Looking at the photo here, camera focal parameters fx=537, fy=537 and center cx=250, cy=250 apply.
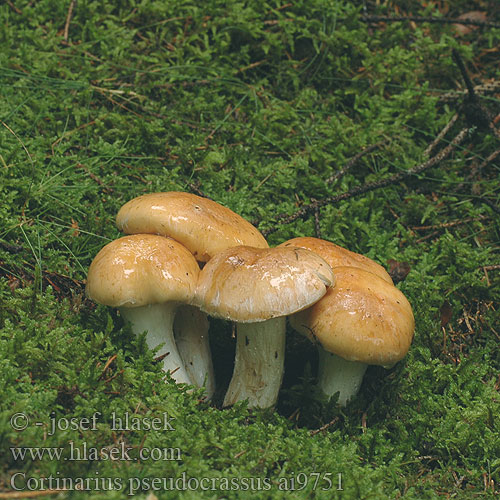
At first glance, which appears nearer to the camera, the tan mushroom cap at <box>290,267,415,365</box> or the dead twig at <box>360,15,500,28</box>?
the tan mushroom cap at <box>290,267,415,365</box>

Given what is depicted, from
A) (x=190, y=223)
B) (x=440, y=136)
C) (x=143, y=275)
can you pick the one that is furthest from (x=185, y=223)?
(x=440, y=136)

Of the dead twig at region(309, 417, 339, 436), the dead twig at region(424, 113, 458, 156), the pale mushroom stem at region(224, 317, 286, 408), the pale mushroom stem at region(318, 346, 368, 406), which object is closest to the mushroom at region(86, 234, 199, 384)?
the pale mushroom stem at region(224, 317, 286, 408)

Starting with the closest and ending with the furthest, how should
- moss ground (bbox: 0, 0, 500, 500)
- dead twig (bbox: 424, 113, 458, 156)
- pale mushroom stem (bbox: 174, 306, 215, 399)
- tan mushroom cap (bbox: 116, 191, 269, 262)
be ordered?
moss ground (bbox: 0, 0, 500, 500) < tan mushroom cap (bbox: 116, 191, 269, 262) < pale mushroom stem (bbox: 174, 306, 215, 399) < dead twig (bbox: 424, 113, 458, 156)

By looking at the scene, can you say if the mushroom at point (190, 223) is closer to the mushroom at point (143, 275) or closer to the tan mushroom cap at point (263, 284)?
the mushroom at point (143, 275)

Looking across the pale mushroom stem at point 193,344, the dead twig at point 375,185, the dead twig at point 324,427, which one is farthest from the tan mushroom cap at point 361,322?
the dead twig at point 375,185

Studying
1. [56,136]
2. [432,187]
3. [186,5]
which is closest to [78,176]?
[56,136]

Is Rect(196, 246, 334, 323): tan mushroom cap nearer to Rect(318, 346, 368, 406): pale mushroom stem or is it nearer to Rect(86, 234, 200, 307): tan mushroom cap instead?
Rect(86, 234, 200, 307): tan mushroom cap
